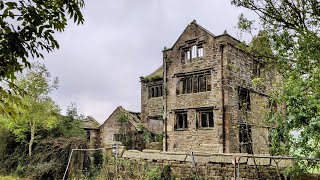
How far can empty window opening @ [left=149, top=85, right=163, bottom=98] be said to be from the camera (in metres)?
30.1

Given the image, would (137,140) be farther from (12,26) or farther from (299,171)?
(12,26)

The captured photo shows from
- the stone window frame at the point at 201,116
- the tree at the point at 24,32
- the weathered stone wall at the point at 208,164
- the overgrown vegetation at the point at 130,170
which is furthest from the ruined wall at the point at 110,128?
the tree at the point at 24,32

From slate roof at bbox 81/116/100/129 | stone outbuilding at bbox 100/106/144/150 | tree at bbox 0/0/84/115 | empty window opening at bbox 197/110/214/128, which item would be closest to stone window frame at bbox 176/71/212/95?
empty window opening at bbox 197/110/214/128

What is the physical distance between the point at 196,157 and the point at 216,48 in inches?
524

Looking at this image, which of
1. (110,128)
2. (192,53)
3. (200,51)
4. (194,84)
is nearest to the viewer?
(194,84)

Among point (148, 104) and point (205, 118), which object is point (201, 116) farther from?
point (148, 104)

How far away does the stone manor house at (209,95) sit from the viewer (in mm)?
22469

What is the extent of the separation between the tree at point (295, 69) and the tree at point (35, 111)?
14015mm

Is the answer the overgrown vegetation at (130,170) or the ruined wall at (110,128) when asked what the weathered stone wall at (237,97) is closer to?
the overgrown vegetation at (130,170)

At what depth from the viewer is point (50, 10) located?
9.41 ft

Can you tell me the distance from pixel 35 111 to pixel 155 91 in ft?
41.7

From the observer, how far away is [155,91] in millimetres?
30469

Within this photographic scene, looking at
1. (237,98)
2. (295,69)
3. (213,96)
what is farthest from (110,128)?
(295,69)

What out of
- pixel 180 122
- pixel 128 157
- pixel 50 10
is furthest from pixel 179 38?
pixel 50 10
